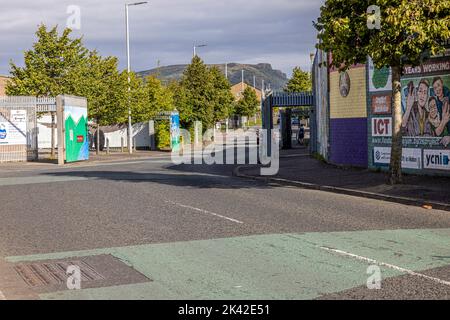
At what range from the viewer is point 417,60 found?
589 inches

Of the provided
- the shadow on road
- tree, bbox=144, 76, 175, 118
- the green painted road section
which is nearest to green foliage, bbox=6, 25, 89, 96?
tree, bbox=144, 76, 175, 118

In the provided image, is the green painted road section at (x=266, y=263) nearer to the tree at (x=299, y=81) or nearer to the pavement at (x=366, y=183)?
the pavement at (x=366, y=183)

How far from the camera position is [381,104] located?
1991 cm

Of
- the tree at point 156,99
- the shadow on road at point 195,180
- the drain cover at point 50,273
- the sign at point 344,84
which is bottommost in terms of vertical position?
the drain cover at point 50,273

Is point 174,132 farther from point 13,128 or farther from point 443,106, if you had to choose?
point 443,106

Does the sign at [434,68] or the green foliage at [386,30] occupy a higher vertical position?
the green foliage at [386,30]

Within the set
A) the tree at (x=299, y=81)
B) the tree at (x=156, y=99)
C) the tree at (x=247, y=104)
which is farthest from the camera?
the tree at (x=247, y=104)

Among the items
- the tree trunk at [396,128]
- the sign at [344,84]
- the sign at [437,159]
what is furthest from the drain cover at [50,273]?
the sign at [344,84]

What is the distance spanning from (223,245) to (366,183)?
29.1 ft

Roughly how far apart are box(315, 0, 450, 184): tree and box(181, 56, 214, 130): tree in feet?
140

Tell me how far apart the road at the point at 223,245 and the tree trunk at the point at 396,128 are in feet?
5.48

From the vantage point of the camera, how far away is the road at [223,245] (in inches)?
258

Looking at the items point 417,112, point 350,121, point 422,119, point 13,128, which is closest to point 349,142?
point 350,121

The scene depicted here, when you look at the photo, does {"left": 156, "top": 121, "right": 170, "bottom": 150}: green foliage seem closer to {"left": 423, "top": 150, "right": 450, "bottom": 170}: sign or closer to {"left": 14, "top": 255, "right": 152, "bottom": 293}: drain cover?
{"left": 423, "top": 150, "right": 450, "bottom": 170}: sign
